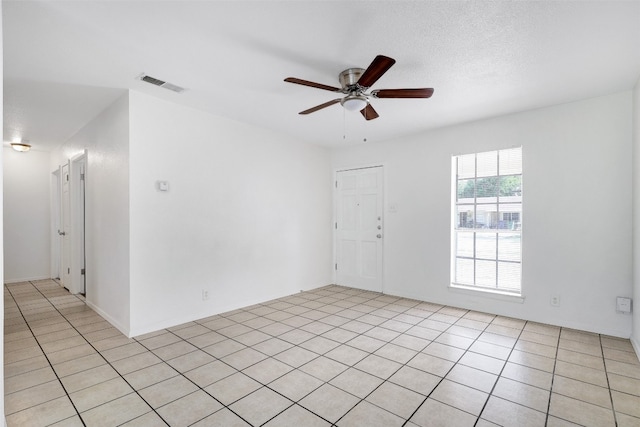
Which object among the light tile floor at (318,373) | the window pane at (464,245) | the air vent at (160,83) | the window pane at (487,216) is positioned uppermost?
the air vent at (160,83)

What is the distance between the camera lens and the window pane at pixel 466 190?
416 cm

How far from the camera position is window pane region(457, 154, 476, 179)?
4160 mm

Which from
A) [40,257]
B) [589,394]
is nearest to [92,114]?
[40,257]

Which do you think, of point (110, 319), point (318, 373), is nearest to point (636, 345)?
point (318, 373)

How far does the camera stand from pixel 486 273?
13.4 ft

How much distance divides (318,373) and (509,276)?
2.75 meters

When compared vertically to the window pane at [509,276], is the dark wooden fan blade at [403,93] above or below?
above

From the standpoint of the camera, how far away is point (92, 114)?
384cm

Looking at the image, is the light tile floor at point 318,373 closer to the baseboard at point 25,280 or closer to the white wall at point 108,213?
the white wall at point 108,213

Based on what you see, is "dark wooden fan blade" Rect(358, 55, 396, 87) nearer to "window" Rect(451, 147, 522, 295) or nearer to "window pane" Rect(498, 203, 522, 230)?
"window" Rect(451, 147, 522, 295)

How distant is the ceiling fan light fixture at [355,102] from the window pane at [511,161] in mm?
2235

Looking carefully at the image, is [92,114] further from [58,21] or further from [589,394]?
[589,394]

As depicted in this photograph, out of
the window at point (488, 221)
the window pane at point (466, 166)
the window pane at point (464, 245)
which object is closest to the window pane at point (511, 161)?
the window at point (488, 221)

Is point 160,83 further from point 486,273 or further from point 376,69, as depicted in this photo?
point 486,273
